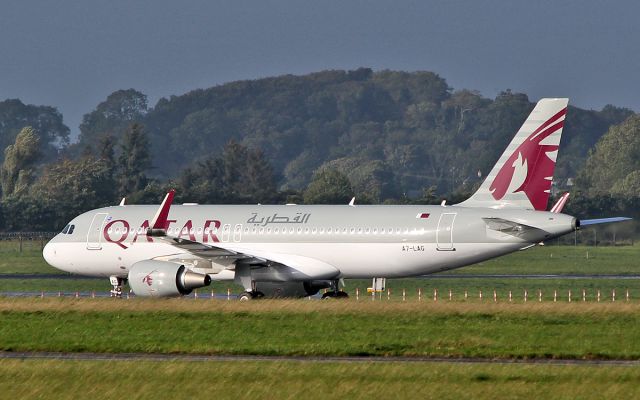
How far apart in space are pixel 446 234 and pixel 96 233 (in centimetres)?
1443

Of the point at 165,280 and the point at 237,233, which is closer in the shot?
the point at 165,280

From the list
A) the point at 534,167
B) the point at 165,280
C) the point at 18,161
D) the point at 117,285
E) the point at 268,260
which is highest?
the point at 18,161

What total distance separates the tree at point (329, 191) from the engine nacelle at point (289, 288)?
46.0m

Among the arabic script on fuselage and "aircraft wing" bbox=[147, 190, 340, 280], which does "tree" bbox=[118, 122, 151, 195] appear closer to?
the arabic script on fuselage

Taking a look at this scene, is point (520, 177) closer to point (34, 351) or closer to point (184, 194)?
point (34, 351)

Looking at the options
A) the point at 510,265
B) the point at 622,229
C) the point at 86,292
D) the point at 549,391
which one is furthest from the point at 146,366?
the point at 622,229

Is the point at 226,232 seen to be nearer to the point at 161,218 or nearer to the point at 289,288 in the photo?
the point at 289,288

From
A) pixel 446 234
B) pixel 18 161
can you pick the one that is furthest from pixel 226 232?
pixel 18 161

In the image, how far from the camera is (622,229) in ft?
314

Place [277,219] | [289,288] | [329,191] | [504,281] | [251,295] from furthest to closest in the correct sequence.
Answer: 1. [329,191]
2. [504,281]
3. [289,288]
4. [277,219]
5. [251,295]

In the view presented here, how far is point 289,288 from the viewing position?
173ft

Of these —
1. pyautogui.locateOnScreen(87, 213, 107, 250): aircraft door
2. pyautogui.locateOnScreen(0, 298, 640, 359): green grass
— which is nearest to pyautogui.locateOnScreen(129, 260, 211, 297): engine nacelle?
pyautogui.locateOnScreen(0, 298, 640, 359): green grass

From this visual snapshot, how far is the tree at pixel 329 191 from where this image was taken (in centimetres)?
10087

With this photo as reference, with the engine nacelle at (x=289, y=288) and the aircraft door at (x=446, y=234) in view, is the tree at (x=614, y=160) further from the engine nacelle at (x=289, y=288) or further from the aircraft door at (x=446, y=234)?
the aircraft door at (x=446, y=234)
